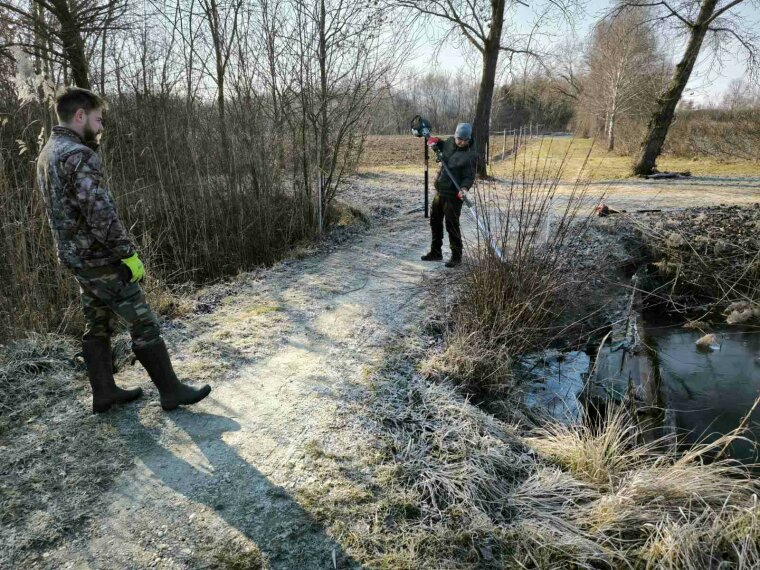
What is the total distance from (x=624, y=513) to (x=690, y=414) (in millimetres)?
2530

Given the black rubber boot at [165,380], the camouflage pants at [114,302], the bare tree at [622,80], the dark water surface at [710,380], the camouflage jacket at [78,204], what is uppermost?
the bare tree at [622,80]

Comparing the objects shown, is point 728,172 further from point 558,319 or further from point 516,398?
point 516,398

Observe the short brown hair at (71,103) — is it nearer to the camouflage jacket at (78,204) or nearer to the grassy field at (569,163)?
the camouflage jacket at (78,204)

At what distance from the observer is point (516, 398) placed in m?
4.16

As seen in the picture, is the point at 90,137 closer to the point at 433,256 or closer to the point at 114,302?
the point at 114,302

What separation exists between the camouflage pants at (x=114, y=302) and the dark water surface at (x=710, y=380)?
4.36 metres

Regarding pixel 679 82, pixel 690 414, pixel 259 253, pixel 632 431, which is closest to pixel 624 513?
pixel 632 431

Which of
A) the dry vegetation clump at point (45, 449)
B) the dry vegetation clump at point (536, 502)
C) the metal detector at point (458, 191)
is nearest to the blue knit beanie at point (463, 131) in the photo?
the metal detector at point (458, 191)

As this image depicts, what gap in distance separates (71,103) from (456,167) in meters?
4.40

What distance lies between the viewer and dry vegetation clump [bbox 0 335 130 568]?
7.98 ft

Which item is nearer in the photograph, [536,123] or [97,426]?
[97,426]

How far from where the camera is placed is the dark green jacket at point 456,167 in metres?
6.12

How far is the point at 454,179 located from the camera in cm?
607

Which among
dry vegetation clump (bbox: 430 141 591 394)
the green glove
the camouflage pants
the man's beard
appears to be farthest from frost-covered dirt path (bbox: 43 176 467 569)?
the man's beard
